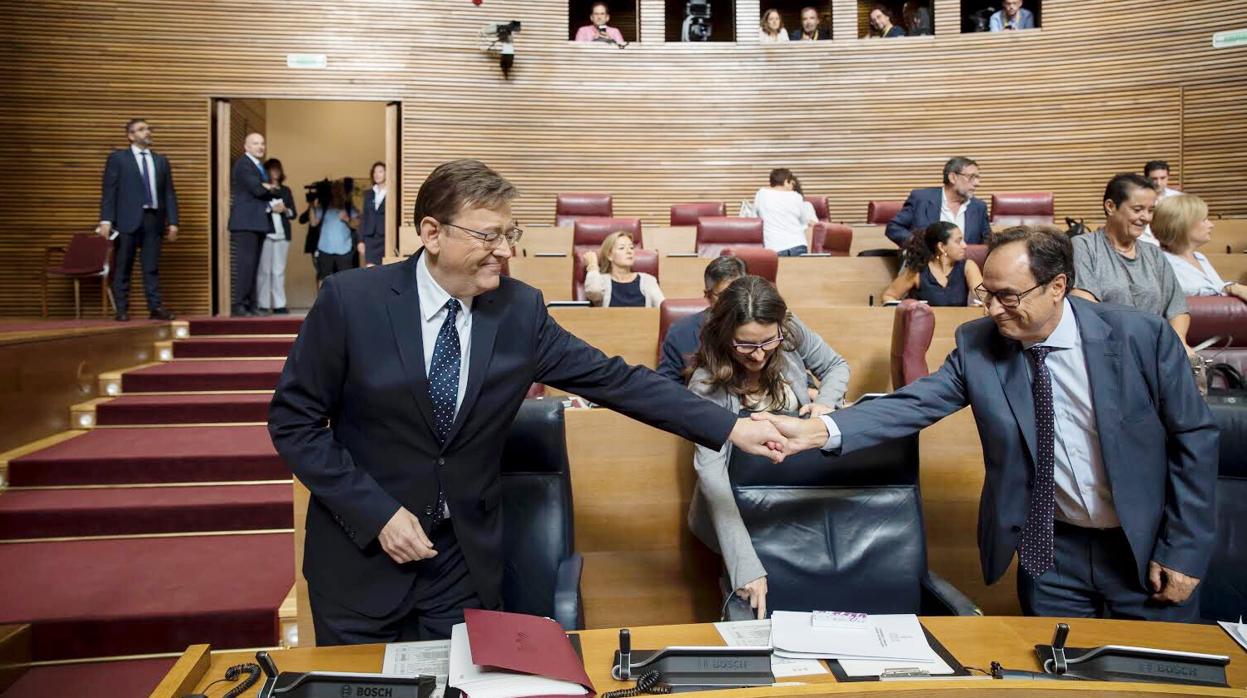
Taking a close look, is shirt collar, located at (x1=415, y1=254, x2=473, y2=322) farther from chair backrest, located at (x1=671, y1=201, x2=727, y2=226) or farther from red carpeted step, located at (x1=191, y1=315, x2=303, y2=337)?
chair backrest, located at (x1=671, y1=201, x2=727, y2=226)

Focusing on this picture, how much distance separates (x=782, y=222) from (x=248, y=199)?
12.8ft

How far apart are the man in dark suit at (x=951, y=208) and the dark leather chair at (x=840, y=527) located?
3028mm

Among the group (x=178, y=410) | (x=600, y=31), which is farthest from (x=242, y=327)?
(x=600, y=31)

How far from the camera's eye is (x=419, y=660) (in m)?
1.19

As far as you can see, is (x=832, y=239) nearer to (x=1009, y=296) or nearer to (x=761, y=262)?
(x=761, y=262)

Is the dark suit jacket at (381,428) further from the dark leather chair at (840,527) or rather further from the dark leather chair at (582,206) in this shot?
the dark leather chair at (582,206)

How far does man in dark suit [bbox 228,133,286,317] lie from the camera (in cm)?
610

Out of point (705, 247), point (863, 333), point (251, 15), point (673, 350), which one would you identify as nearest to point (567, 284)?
point (705, 247)

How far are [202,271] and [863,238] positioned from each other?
5.33 m

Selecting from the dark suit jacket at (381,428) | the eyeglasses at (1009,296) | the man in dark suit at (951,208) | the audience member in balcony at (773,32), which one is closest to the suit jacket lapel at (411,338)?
the dark suit jacket at (381,428)

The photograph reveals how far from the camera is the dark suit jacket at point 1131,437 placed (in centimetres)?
151

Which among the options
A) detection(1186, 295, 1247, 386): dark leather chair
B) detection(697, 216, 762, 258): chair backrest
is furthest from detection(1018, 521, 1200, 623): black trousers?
detection(697, 216, 762, 258): chair backrest

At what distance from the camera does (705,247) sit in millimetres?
5590

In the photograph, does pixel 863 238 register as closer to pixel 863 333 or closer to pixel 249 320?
pixel 863 333
